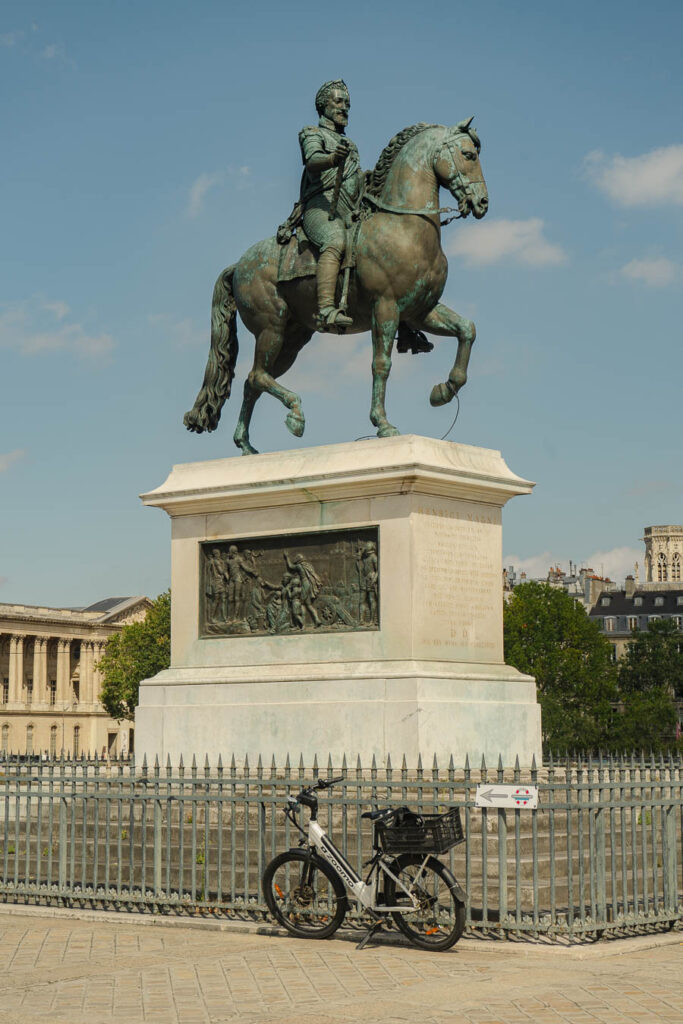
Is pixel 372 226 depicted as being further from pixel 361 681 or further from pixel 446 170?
pixel 361 681

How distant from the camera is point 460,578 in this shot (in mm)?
17141

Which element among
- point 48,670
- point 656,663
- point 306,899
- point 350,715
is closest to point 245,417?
point 350,715

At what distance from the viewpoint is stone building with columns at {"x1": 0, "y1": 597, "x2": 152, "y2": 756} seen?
125 meters

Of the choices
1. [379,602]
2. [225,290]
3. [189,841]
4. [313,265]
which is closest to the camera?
[189,841]

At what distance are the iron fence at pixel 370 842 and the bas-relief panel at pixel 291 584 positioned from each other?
1742mm

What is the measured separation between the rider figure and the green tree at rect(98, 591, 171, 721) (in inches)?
2615

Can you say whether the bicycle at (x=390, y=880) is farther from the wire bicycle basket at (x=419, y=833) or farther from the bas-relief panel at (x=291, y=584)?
the bas-relief panel at (x=291, y=584)

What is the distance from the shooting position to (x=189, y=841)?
50.6 feet

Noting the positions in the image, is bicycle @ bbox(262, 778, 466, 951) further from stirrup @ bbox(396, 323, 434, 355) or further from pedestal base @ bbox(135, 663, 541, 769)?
stirrup @ bbox(396, 323, 434, 355)

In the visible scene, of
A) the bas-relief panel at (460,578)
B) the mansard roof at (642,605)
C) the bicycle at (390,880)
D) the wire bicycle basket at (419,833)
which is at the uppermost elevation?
the mansard roof at (642,605)

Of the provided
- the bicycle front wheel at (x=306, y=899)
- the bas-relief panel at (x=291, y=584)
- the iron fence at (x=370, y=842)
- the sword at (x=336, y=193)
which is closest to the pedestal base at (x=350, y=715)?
the iron fence at (x=370, y=842)

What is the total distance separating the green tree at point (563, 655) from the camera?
73375 mm

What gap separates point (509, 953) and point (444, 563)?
5.71 metres

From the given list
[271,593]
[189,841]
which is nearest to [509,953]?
[189,841]
